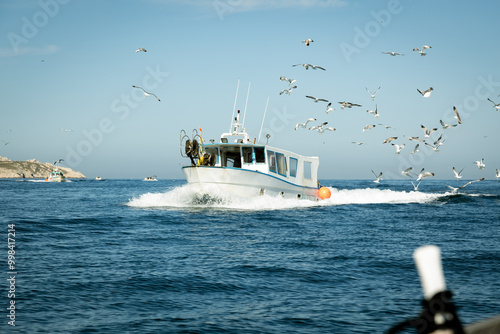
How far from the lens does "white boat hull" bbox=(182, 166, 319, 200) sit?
28031 millimetres

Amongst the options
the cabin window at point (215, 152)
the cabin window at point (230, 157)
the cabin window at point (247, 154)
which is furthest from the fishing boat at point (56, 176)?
the cabin window at point (247, 154)

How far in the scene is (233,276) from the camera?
11.4 metres

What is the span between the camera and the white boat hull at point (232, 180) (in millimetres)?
28031

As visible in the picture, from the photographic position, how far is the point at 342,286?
10547mm

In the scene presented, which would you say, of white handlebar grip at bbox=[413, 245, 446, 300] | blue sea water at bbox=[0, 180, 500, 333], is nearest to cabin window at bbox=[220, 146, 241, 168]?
blue sea water at bbox=[0, 180, 500, 333]

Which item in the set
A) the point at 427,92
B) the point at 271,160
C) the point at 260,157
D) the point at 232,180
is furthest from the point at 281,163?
the point at 427,92

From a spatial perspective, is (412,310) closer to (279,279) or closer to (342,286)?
(342,286)

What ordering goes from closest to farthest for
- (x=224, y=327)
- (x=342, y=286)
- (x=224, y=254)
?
(x=224, y=327) < (x=342, y=286) < (x=224, y=254)

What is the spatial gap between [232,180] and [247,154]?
2802 mm

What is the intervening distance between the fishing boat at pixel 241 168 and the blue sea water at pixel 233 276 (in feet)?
19.4

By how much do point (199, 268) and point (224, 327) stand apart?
4562 millimetres

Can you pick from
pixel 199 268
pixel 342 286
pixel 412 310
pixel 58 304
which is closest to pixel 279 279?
pixel 342 286

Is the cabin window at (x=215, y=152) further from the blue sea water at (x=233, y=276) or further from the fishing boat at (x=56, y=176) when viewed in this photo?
the fishing boat at (x=56, y=176)

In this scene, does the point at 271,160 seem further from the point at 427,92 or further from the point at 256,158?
the point at 427,92
